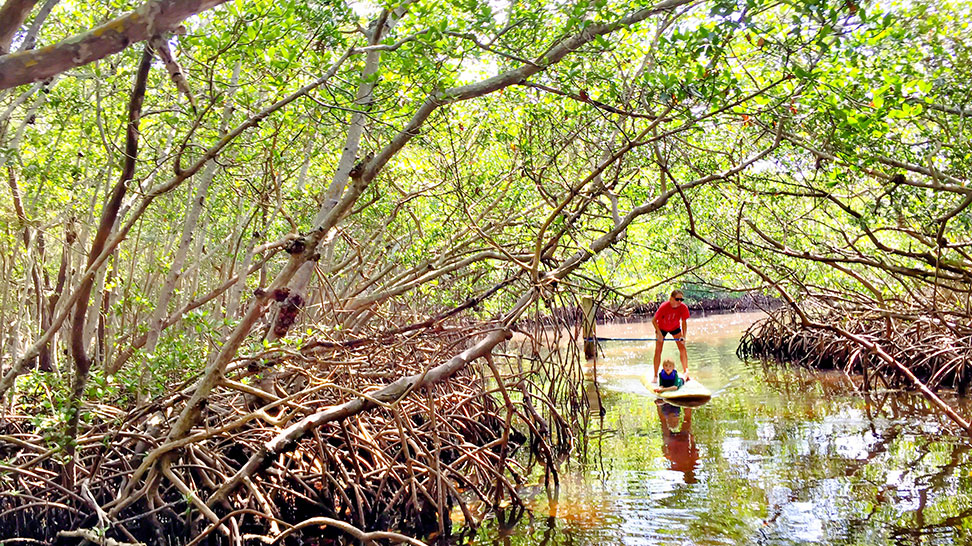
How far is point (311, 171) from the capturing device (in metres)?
9.16

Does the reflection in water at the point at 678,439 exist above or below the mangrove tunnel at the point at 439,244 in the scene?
below

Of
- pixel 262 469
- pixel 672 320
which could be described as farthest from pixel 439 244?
pixel 262 469

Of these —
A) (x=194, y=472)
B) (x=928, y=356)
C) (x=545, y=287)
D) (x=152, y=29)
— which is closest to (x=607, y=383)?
(x=928, y=356)

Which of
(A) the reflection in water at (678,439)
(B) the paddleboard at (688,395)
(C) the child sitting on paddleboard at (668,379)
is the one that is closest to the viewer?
(A) the reflection in water at (678,439)

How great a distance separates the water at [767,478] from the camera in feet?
15.8

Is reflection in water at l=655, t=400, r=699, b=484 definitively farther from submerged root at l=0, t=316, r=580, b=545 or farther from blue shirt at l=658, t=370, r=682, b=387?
submerged root at l=0, t=316, r=580, b=545

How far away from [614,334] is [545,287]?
68.3 ft

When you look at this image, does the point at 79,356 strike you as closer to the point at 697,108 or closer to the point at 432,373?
the point at 432,373

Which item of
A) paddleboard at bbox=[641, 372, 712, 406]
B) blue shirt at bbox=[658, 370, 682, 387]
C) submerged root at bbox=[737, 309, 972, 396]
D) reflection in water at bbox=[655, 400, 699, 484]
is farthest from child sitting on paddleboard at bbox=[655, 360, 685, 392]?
submerged root at bbox=[737, 309, 972, 396]

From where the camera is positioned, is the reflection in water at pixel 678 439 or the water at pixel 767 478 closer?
the water at pixel 767 478

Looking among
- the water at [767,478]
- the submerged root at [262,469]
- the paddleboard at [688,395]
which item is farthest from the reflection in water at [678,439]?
→ the submerged root at [262,469]

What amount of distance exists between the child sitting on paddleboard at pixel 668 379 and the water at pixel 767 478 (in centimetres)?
32

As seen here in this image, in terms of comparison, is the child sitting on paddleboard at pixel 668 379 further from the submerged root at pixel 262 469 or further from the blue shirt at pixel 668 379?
the submerged root at pixel 262 469

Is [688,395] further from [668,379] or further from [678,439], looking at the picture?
[678,439]
